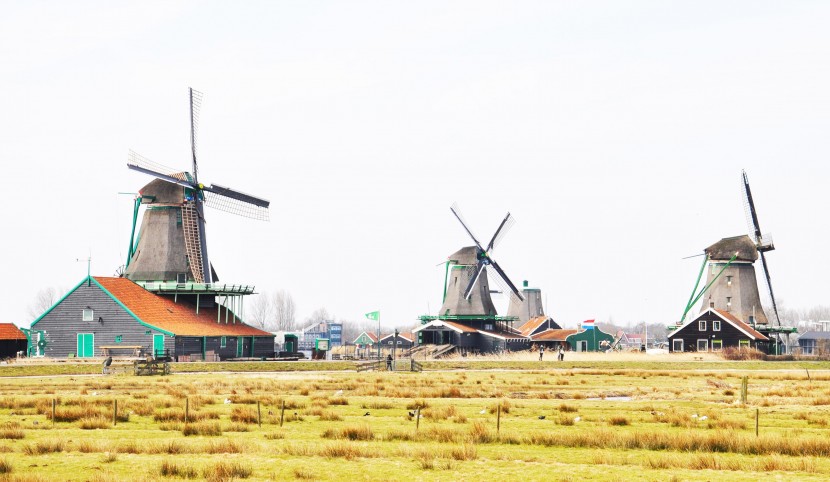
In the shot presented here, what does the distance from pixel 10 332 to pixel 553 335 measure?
65.6m

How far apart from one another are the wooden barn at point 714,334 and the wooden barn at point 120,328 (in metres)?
45.3

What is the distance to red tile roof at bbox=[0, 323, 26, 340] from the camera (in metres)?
85.4

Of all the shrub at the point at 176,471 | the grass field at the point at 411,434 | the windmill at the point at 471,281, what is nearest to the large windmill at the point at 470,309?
the windmill at the point at 471,281

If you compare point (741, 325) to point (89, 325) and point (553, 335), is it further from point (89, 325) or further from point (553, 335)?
point (89, 325)

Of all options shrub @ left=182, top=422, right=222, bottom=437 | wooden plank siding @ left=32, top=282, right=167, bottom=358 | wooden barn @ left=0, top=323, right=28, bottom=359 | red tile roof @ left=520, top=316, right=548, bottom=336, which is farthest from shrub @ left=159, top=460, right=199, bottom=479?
red tile roof @ left=520, top=316, right=548, bottom=336

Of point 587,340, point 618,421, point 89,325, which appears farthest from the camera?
point 587,340

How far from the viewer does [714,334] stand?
102 m

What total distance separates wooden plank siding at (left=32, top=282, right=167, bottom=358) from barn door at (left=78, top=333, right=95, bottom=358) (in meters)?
0.23

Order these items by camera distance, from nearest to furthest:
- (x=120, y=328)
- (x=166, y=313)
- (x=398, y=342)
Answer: (x=120, y=328), (x=166, y=313), (x=398, y=342)

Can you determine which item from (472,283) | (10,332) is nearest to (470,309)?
A: (472,283)

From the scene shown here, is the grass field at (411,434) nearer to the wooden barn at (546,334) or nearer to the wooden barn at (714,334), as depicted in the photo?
the wooden barn at (714,334)

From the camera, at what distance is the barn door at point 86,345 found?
8138 cm

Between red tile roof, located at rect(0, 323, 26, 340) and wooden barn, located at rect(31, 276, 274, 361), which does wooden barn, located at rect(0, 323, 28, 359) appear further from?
wooden barn, located at rect(31, 276, 274, 361)

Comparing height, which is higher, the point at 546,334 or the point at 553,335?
the point at 546,334
